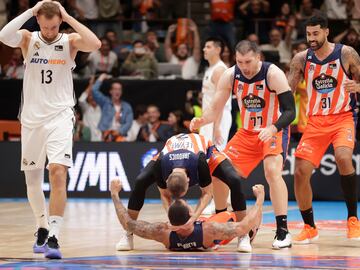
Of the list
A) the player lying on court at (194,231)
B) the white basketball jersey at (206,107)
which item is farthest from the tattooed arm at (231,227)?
the white basketball jersey at (206,107)

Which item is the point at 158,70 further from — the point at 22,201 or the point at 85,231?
the point at 85,231

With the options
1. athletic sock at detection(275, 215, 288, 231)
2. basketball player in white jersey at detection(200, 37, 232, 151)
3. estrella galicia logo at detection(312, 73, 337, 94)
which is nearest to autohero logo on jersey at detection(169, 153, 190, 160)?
athletic sock at detection(275, 215, 288, 231)

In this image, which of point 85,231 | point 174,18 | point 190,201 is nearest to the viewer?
point 85,231

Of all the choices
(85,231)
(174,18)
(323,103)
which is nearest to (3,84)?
(174,18)

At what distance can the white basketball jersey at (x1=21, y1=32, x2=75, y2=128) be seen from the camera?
9133mm

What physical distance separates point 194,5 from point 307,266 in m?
13.4

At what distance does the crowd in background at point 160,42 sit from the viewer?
1683 centimetres

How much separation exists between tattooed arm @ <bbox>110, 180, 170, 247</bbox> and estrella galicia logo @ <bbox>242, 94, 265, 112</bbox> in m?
1.63

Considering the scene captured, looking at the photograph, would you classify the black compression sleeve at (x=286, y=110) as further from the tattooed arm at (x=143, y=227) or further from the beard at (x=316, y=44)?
the tattooed arm at (x=143, y=227)

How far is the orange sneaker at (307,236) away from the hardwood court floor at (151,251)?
3.9 inches

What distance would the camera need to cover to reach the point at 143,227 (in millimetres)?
8977

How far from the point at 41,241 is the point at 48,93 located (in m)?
1.42

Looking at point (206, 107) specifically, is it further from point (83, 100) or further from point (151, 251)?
point (151, 251)

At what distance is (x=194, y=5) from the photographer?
20938 mm
